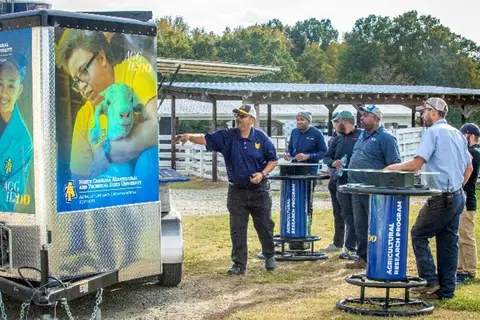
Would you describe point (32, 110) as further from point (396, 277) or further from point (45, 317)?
point (396, 277)

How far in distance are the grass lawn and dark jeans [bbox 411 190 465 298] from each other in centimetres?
25

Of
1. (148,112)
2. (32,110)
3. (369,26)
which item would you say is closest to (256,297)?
(148,112)

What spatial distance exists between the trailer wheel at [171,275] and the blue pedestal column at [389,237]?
7.35 feet

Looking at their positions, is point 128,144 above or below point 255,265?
above

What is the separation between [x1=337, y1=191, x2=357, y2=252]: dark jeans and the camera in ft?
36.4

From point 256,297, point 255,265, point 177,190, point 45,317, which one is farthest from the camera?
point 177,190

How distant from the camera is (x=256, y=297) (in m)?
8.95

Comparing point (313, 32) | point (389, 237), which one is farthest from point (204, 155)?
point (313, 32)

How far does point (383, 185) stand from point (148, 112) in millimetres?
2266

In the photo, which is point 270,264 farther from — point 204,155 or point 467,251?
point 204,155

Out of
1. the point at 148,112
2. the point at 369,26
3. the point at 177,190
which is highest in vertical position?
the point at 369,26

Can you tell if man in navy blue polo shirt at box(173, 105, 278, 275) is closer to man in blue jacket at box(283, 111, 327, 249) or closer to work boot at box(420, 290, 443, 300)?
man in blue jacket at box(283, 111, 327, 249)

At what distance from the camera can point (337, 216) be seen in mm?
11891

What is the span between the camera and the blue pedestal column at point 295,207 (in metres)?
11.4
